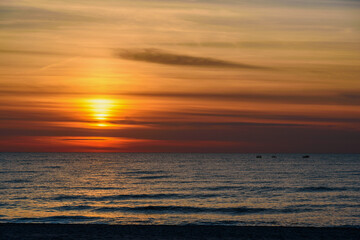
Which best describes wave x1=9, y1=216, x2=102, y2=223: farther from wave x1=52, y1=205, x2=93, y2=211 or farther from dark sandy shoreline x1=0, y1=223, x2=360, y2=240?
dark sandy shoreline x1=0, y1=223, x2=360, y2=240

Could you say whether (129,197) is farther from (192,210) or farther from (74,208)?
(192,210)

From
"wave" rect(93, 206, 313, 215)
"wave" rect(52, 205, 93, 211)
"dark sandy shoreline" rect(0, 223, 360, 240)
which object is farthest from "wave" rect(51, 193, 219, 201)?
"dark sandy shoreline" rect(0, 223, 360, 240)

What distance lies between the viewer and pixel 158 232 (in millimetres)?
25094

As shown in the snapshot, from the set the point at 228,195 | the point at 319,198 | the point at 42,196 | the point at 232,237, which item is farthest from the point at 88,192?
the point at 232,237

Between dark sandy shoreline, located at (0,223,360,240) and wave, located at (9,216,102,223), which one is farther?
wave, located at (9,216,102,223)

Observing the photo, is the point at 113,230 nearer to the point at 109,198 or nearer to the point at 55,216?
the point at 55,216

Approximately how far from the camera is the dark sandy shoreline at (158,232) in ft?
78.3

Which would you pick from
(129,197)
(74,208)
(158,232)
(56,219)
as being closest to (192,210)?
(74,208)

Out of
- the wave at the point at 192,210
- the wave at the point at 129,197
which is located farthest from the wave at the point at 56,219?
the wave at the point at 129,197

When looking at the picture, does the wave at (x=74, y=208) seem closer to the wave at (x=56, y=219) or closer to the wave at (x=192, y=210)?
the wave at (x=192, y=210)

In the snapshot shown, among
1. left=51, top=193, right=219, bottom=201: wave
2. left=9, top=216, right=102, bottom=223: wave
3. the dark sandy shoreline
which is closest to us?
the dark sandy shoreline

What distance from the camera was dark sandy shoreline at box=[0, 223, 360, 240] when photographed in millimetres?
23859

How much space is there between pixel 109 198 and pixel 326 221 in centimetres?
2456

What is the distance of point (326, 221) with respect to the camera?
34.0m
